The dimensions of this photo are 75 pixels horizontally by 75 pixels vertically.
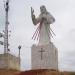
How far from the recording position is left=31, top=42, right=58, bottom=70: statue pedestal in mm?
33406

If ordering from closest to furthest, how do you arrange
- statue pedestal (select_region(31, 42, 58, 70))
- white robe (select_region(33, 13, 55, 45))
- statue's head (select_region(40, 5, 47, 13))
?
statue pedestal (select_region(31, 42, 58, 70)) < white robe (select_region(33, 13, 55, 45)) < statue's head (select_region(40, 5, 47, 13))

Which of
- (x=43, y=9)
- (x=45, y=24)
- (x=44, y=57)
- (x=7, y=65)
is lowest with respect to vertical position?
(x=7, y=65)

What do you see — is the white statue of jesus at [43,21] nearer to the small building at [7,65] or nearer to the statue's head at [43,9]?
the statue's head at [43,9]

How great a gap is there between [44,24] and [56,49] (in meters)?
3.11

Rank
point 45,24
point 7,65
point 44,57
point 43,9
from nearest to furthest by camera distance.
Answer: point 7,65 → point 44,57 → point 43,9 → point 45,24

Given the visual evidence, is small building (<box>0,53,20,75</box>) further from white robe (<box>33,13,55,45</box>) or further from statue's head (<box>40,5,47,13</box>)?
statue's head (<box>40,5,47,13</box>)

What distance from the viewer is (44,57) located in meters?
33.7

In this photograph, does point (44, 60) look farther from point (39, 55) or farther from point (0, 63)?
point (0, 63)

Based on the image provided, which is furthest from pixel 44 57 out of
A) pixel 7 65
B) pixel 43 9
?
pixel 43 9

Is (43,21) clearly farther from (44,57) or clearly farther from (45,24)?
(44,57)

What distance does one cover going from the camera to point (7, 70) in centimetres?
3247

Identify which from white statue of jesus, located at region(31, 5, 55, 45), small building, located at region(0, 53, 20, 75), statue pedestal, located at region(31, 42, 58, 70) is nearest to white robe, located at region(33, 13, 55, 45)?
white statue of jesus, located at region(31, 5, 55, 45)

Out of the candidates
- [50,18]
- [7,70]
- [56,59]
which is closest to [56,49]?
[56,59]

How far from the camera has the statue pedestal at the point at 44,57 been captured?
33.4 meters
